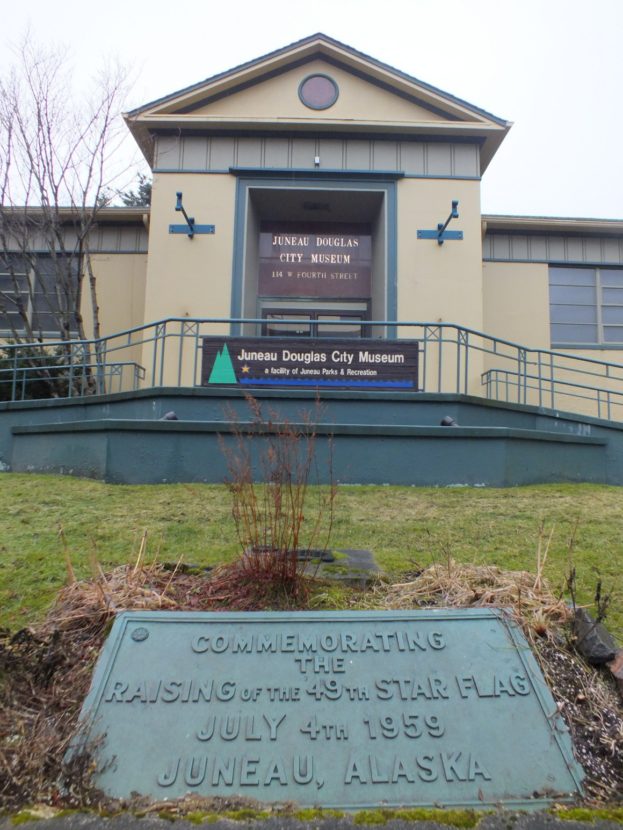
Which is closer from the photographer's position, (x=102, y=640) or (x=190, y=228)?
(x=102, y=640)

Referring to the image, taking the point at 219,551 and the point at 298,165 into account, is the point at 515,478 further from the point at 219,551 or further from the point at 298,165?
the point at 298,165

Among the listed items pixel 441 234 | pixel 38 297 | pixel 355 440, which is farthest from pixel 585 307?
pixel 38 297

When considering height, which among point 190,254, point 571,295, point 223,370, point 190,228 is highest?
point 190,228

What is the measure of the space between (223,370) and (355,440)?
232 cm

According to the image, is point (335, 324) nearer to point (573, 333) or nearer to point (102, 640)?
point (573, 333)

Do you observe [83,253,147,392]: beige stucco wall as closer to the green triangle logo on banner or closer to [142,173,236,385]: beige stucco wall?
[142,173,236,385]: beige stucco wall

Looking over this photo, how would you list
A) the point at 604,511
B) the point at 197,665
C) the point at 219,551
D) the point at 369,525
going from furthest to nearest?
1. the point at 604,511
2. the point at 369,525
3. the point at 219,551
4. the point at 197,665

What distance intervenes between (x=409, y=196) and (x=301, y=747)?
12250 mm

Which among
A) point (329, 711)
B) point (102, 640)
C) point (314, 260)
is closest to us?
point (329, 711)

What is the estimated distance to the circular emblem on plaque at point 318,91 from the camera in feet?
43.1

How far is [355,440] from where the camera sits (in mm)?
7781

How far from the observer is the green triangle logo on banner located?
8.76 m

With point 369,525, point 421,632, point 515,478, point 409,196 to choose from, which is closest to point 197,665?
point 421,632

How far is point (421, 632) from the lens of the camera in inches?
117
